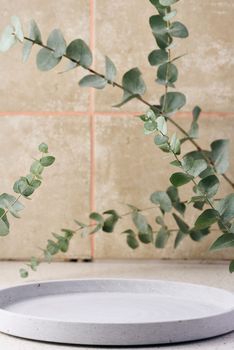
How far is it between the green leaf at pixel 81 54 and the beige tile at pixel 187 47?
24 centimetres

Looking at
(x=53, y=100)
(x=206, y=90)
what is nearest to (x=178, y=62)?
(x=206, y=90)

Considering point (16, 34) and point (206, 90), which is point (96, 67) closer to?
point (206, 90)

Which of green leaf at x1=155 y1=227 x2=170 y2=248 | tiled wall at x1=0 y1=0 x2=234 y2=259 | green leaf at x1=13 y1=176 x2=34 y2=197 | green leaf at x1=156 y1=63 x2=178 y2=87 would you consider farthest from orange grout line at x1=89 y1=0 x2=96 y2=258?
green leaf at x1=13 y1=176 x2=34 y2=197

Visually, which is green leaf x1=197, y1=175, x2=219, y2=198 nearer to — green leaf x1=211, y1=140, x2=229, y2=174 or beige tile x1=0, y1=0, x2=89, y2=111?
green leaf x1=211, y1=140, x2=229, y2=174

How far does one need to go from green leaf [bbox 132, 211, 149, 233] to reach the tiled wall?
0.08 m

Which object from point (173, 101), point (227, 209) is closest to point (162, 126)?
point (227, 209)

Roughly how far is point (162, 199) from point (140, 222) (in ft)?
0.15

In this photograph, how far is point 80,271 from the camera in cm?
109

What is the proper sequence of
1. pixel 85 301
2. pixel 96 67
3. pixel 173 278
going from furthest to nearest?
1. pixel 96 67
2. pixel 173 278
3. pixel 85 301

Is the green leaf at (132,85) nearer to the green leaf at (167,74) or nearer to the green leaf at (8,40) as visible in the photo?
the green leaf at (167,74)

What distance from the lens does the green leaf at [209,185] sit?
2.72 ft

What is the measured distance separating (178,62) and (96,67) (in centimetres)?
12

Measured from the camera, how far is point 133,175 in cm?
117

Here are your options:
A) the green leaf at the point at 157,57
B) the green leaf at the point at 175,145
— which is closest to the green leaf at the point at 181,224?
the green leaf at the point at 157,57
